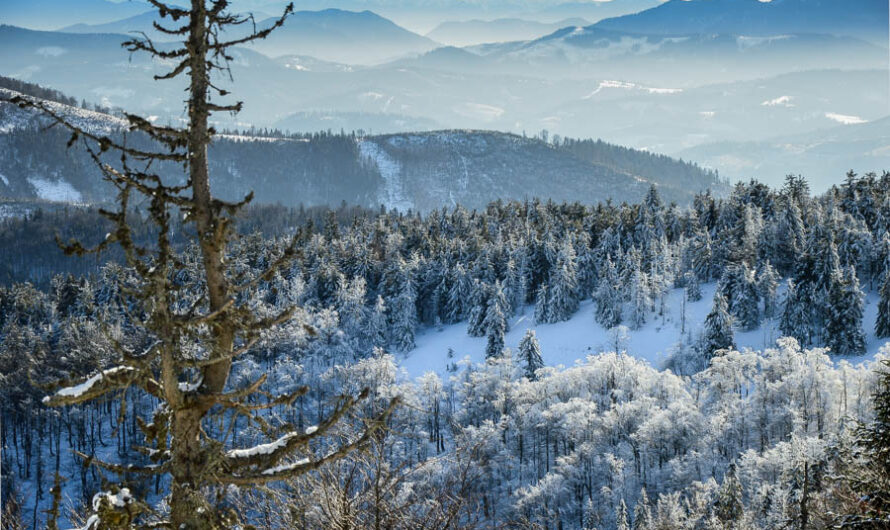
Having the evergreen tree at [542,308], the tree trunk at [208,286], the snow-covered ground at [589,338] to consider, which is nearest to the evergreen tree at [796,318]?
the snow-covered ground at [589,338]

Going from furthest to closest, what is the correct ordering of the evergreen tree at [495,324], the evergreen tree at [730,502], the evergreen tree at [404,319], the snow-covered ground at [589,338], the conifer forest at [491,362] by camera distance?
the evergreen tree at [404,319] → the evergreen tree at [495,324] → the snow-covered ground at [589,338] → the evergreen tree at [730,502] → the conifer forest at [491,362]

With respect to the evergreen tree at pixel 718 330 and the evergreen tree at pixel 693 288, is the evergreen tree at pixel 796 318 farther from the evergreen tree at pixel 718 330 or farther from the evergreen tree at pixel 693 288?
the evergreen tree at pixel 693 288

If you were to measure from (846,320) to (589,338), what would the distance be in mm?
33394

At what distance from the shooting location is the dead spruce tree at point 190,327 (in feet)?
21.2

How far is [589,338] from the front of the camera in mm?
107438

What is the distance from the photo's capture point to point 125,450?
87562 mm

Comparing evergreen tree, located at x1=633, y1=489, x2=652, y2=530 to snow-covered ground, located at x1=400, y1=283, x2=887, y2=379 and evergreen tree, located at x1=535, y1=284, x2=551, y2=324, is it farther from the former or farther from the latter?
evergreen tree, located at x1=535, y1=284, x2=551, y2=324

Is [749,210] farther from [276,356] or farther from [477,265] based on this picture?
[276,356]

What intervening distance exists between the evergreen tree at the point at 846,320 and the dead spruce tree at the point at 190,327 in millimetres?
94454

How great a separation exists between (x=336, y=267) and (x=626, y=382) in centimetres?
5942

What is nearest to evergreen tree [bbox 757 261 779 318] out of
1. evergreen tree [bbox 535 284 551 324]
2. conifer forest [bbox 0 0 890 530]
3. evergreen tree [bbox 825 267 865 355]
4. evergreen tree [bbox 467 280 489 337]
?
conifer forest [bbox 0 0 890 530]

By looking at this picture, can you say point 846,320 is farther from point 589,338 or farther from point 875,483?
point 875,483

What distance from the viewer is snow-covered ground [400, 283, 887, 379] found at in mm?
99000

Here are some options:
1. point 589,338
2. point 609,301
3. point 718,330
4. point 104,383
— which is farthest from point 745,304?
point 104,383
